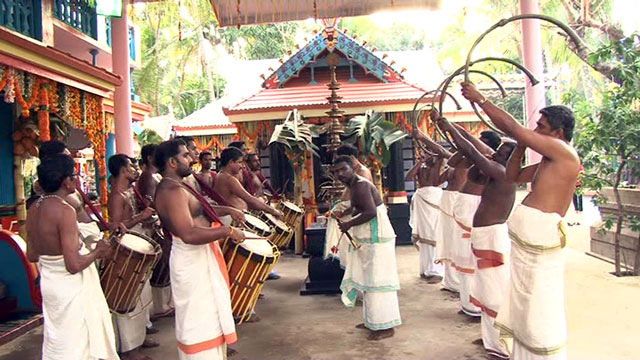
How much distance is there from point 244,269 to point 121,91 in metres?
6.99

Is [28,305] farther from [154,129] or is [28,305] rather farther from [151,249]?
[154,129]

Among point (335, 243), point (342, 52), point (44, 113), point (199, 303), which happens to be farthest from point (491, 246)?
point (342, 52)

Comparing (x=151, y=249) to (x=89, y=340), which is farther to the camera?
(x=151, y=249)

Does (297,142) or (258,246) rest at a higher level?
(297,142)

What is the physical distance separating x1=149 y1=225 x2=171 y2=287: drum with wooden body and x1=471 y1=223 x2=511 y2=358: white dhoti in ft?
10.4

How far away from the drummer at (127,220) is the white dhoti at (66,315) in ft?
4.16

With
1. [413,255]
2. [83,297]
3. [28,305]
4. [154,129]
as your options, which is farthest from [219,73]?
[83,297]

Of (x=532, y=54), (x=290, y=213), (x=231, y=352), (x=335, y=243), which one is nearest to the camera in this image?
(x=231, y=352)

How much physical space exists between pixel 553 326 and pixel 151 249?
3.28m

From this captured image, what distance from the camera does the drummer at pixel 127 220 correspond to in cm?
494

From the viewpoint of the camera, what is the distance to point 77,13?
347 inches

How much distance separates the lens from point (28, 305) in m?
6.41

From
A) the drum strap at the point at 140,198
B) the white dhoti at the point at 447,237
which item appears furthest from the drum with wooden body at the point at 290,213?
the drum strap at the point at 140,198

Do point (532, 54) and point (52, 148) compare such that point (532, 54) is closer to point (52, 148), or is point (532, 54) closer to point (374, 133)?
point (374, 133)
